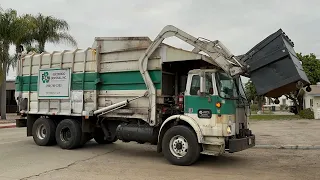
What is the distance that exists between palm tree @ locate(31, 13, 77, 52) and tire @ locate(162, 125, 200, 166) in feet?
72.4

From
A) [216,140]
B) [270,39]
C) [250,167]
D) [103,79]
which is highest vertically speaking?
[270,39]

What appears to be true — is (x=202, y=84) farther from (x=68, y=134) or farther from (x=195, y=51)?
(x=68, y=134)

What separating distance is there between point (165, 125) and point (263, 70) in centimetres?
290

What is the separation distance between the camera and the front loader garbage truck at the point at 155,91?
8227 mm

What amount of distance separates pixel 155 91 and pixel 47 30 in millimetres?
21638

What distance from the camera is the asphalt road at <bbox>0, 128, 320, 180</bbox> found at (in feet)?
24.5

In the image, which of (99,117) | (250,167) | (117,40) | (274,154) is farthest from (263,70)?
(99,117)

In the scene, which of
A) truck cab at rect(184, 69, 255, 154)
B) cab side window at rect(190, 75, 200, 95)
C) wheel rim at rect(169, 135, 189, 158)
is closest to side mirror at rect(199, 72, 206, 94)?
truck cab at rect(184, 69, 255, 154)

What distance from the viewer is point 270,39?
26.7ft

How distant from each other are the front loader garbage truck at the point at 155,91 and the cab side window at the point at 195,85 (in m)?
0.03

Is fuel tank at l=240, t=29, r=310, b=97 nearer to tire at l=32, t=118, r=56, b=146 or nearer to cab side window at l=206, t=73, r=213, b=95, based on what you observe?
cab side window at l=206, t=73, r=213, b=95

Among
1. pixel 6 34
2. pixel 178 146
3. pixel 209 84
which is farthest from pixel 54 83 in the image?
pixel 6 34

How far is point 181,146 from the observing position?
8.64 m

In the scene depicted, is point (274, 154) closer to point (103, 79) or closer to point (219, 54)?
point (219, 54)
